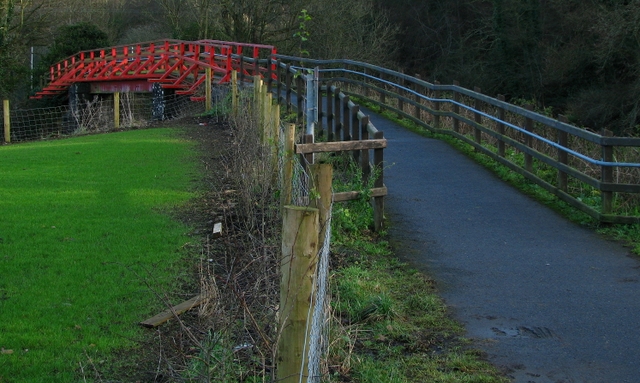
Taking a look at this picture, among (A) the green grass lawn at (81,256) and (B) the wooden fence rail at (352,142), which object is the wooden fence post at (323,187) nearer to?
(A) the green grass lawn at (81,256)

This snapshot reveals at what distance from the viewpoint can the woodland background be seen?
26.8 m

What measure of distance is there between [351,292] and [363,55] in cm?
2853

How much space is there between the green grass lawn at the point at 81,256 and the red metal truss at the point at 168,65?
11520mm

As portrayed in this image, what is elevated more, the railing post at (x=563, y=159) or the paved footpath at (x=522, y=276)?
the railing post at (x=563, y=159)

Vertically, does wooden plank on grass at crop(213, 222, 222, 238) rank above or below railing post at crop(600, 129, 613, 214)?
below

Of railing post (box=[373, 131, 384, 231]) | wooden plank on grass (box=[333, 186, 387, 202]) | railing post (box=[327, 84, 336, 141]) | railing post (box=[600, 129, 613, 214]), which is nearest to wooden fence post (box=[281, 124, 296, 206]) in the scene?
wooden plank on grass (box=[333, 186, 387, 202])

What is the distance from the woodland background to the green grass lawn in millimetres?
10578

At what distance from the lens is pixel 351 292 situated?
6.77 meters

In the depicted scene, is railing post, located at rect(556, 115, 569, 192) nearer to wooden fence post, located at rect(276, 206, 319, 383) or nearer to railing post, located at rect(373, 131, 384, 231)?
railing post, located at rect(373, 131, 384, 231)

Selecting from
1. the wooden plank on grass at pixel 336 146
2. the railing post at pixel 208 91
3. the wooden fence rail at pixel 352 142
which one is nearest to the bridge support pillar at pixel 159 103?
the railing post at pixel 208 91

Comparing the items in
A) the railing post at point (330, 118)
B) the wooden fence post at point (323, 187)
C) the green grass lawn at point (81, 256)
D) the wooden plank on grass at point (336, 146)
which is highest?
the wooden fence post at point (323, 187)

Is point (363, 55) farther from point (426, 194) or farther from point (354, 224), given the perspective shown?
point (354, 224)

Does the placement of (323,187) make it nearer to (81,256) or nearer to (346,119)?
(81,256)

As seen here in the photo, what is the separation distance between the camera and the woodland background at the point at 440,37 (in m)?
26.8
